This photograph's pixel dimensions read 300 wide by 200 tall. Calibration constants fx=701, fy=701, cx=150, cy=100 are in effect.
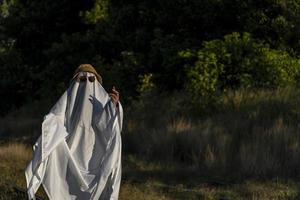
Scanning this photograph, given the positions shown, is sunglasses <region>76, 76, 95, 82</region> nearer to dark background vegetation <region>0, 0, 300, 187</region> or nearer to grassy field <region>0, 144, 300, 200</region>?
grassy field <region>0, 144, 300, 200</region>

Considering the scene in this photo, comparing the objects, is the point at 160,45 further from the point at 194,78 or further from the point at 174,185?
the point at 174,185

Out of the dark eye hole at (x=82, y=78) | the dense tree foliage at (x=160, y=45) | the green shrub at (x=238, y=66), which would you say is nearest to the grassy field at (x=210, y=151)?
the green shrub at (x=238, y=66)

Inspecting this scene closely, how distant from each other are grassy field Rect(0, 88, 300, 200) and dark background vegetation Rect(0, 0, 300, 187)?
30mm

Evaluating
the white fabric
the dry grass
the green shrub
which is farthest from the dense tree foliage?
the white fabric

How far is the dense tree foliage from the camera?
A: 17625 mm

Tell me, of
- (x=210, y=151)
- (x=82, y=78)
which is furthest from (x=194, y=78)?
(x=82, y=78)

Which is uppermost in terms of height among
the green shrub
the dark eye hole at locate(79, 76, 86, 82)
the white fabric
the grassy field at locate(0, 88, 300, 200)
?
the dark eye hole at locate(79, 76, 86, 82)

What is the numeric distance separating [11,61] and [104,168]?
819 inches

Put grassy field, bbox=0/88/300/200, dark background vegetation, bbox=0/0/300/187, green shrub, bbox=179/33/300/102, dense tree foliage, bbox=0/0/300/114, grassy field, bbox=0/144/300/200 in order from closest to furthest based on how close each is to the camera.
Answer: grassy field, bbox=0/144/300/200
grassy field, bbox=0/88/300/200
dark background vegetation, bbox=0/0/300/187
green shrub, bbox=179/33/300/102
dense tree foliage, bbox=0/0/300/114

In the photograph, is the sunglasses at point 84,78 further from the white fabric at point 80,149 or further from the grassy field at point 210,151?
the grassy field at point 210,151

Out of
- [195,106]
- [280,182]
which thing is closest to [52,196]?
[280,182]

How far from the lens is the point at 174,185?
11.7 metres

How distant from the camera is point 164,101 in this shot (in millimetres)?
18359

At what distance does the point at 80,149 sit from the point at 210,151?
16.4ft
